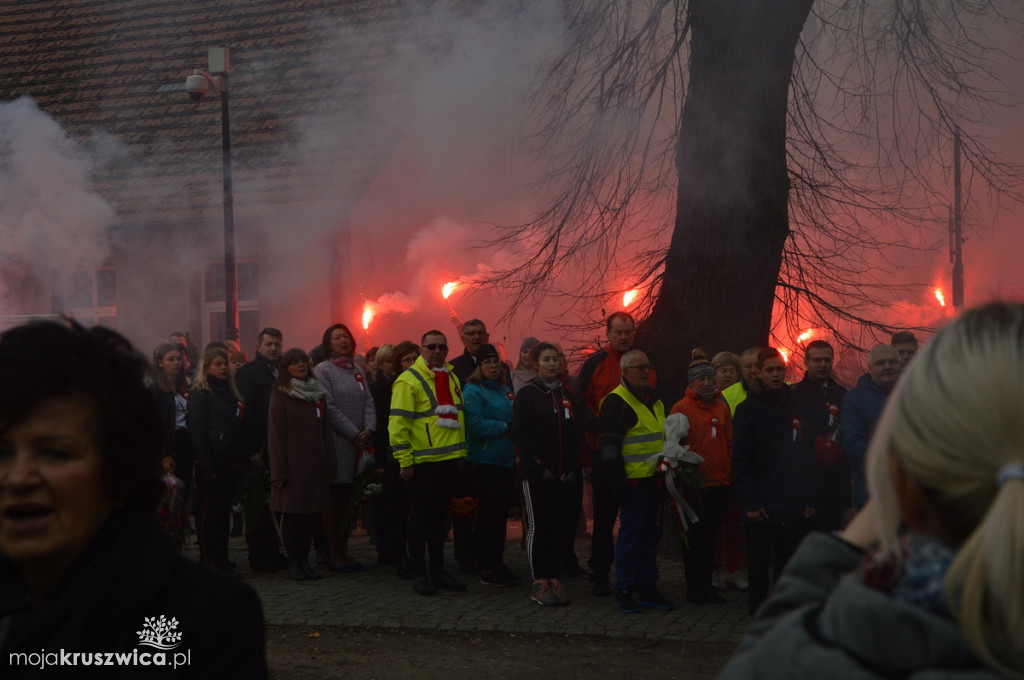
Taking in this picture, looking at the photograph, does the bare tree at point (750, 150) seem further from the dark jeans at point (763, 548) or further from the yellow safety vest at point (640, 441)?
the dark jeans at point (763, 548)

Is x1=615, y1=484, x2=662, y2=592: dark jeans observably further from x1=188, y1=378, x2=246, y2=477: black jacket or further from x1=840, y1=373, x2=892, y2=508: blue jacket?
x1=188, y1=378, x2=246, y2=477: black jacket

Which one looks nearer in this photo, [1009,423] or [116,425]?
[1009,423]

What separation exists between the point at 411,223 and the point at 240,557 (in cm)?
858

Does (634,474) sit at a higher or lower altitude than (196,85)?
lower

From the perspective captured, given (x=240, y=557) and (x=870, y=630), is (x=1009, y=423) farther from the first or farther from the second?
(x=240, y=557)

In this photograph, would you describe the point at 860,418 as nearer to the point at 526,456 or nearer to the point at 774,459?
the point at 774,459

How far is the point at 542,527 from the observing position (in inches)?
315

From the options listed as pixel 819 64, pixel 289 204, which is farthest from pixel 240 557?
pixel 289 204

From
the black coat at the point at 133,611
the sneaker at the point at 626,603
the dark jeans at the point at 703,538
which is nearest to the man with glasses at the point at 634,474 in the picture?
the sneaker at the point at 626,603

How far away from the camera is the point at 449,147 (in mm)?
17625

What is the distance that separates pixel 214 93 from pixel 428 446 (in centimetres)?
1254

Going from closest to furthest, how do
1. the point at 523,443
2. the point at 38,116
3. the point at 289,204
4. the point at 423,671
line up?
the point at 423,671
the point at 523,443
the point at 289,204
the point at 38,116

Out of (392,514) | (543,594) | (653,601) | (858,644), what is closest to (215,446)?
(392,514)

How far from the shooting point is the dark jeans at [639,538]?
7809mm
